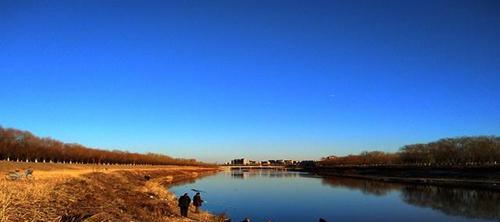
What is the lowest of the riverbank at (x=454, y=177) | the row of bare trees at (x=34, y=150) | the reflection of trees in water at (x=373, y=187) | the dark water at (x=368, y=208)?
the dark water at (x=368, y=208)

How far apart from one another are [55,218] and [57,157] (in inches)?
4214

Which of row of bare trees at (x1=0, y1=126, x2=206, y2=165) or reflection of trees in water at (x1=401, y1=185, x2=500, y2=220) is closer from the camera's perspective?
reflection of trees in water at (x1=401, y1=185, x2=500, y2=220)

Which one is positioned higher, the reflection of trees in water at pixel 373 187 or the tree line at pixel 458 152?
the tree line at pixel 458 152

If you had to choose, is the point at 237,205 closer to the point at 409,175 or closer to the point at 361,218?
the point at 361,218

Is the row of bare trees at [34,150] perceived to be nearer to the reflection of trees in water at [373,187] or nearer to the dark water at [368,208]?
the dark water at [368,208]

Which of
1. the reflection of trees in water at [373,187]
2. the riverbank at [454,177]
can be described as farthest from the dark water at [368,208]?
the riverbank at [454,177]

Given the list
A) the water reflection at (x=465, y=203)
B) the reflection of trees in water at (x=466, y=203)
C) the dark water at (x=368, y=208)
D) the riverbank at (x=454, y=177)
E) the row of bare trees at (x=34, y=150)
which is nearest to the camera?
the dark water at (x=368, y=208)

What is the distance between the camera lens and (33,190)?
1842 cm

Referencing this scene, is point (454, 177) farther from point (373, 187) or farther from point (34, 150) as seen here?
point (34, 150)

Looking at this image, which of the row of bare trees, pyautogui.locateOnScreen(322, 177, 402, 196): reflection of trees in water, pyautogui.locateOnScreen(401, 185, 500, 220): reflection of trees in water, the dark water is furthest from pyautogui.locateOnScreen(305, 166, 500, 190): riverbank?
the row of bare trees

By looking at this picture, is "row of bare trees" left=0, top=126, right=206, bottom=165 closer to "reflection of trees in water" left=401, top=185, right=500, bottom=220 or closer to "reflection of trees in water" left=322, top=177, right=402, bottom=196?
"reflection of trees in water" left=322, top=177, right=402, bottom=196

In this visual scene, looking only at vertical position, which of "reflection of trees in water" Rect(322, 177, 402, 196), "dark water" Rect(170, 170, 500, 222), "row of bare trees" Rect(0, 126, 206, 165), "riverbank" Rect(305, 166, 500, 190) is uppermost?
"row of bare trees" Rect(0, 126, 206, 165)

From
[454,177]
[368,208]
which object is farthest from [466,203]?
[454,177]

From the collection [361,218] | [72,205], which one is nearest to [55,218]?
[72,205]
